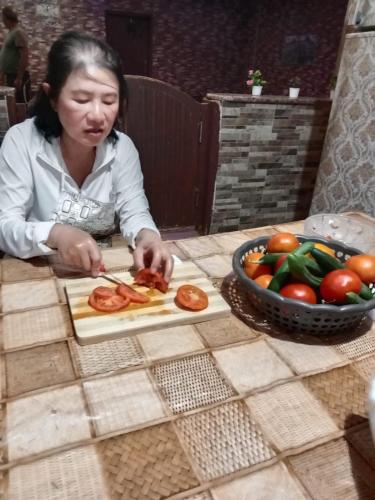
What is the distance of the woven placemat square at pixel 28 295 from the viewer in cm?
96

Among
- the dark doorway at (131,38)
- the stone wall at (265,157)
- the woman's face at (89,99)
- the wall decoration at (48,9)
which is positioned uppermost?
the wall decoration at (48,9)

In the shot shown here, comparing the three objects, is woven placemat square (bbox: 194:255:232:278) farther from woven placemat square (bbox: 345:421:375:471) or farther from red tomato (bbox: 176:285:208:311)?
woven placemat square (bbox: 345:421:375:471)

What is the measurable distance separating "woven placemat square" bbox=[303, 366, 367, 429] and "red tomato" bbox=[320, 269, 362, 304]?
0.16 meters

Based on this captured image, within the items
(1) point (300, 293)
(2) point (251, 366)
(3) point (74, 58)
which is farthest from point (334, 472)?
(3) point (74, 58)

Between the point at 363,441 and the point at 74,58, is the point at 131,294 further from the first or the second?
the point at 74,58

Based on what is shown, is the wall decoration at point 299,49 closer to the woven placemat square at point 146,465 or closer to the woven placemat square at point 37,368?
the woven placemat square at point 37,368

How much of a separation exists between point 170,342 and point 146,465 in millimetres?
310

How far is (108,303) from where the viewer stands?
940 mm

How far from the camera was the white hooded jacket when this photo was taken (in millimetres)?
1225

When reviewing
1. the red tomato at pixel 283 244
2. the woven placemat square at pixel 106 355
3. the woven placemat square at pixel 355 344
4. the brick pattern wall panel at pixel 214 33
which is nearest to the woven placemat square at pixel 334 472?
the woven placemat square at pixel 355 344

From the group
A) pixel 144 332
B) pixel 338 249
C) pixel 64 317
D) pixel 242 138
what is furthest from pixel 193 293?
pixel 242 138

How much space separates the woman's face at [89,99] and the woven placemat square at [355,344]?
40.4 inches

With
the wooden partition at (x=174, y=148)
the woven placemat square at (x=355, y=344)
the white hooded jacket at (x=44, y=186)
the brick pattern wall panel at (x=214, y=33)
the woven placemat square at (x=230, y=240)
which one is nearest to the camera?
the woven placemat square at (x=355, y=344)

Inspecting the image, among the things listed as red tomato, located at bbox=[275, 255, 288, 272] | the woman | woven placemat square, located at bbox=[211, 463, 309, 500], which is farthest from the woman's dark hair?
woven placemat square, located at bbox=[211, 463, 309, 500]
